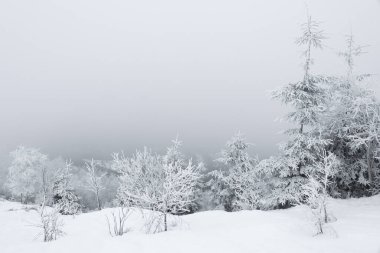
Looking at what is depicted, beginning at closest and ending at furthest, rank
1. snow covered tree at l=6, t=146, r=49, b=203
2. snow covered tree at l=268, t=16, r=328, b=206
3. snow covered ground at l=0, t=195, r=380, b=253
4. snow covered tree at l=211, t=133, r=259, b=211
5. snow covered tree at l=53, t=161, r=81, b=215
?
snow covered ground at l=0, t=195, r=380, b=253 → snow covered tree at l=268, t=16, r=328, b=206 → snow covered tree at l=211, t=133, r=259, b=211 → snow covered tree at l=53, t=161, r=81, b=215 → snow covered tree at l=6, t=146, r=49, b=203

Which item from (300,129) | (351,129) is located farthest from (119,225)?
(351,129)

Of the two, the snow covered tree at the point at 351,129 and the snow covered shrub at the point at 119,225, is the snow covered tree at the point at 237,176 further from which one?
the snow covered shrub at the point at 119,225

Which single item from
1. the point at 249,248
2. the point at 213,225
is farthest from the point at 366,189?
the point at 249,248

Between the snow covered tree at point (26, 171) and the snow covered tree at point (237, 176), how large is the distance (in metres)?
32.0

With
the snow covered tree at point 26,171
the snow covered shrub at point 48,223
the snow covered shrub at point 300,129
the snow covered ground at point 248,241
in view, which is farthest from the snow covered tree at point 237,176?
the snow covered tree at point 26,171

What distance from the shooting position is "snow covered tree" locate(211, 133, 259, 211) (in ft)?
95.8

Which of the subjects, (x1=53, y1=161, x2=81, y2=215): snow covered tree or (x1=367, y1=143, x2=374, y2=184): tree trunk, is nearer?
(x1=367, y1=143, x2=374, y2=184): tree trunk

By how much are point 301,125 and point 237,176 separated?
11.4 m

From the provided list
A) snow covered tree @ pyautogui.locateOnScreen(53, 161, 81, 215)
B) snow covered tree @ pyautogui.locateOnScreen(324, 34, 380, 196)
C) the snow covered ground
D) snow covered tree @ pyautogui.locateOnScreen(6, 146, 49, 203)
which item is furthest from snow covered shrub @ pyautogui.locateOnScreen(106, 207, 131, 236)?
snow covered tree @ pyautogui.locateOnScreen(6, 146, 49, 203)

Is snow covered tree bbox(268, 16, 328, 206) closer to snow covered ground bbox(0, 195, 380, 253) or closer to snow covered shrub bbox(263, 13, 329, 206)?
snow covered shrub bbox(263, 13, 329, 206)

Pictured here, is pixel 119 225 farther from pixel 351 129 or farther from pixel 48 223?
pixel 351 129

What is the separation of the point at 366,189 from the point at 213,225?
537 inches

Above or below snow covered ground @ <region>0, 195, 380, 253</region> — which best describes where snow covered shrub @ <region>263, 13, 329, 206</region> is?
above

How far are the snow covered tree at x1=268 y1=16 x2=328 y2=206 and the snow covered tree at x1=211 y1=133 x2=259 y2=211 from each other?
320 inches
